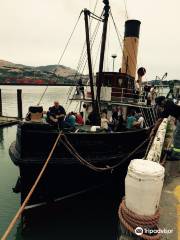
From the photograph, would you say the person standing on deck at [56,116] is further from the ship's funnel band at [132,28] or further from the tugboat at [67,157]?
the ship's funnel band at [132,28]

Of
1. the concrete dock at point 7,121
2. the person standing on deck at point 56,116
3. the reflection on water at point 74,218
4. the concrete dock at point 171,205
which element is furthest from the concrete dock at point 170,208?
the concrete dock at point 7,121

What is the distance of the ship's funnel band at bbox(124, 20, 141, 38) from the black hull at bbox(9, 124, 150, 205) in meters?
11.1

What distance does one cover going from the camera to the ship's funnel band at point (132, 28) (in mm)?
18016

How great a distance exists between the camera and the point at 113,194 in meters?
10.7

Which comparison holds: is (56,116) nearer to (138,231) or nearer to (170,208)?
(170,208)

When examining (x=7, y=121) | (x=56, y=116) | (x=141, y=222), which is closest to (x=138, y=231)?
(x=141, y=222)

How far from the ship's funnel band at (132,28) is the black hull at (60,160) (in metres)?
11.1

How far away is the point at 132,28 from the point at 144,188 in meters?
17.4

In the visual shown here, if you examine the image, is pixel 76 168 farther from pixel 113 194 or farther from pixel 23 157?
pixel 113 194

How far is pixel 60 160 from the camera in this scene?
8648 millimetres

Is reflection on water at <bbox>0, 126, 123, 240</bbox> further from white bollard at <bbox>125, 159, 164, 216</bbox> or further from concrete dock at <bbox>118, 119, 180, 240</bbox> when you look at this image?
white bollard at <bbox>125, 159, 164, 216</bbox>

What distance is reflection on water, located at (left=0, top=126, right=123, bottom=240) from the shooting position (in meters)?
8.66

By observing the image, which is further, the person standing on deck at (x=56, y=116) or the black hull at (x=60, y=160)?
the person standing on deck at (x=56, y=116)

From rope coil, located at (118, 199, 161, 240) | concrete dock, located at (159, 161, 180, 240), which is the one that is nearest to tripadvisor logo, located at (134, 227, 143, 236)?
rope coil, located at (118, 199, 161, 240)
